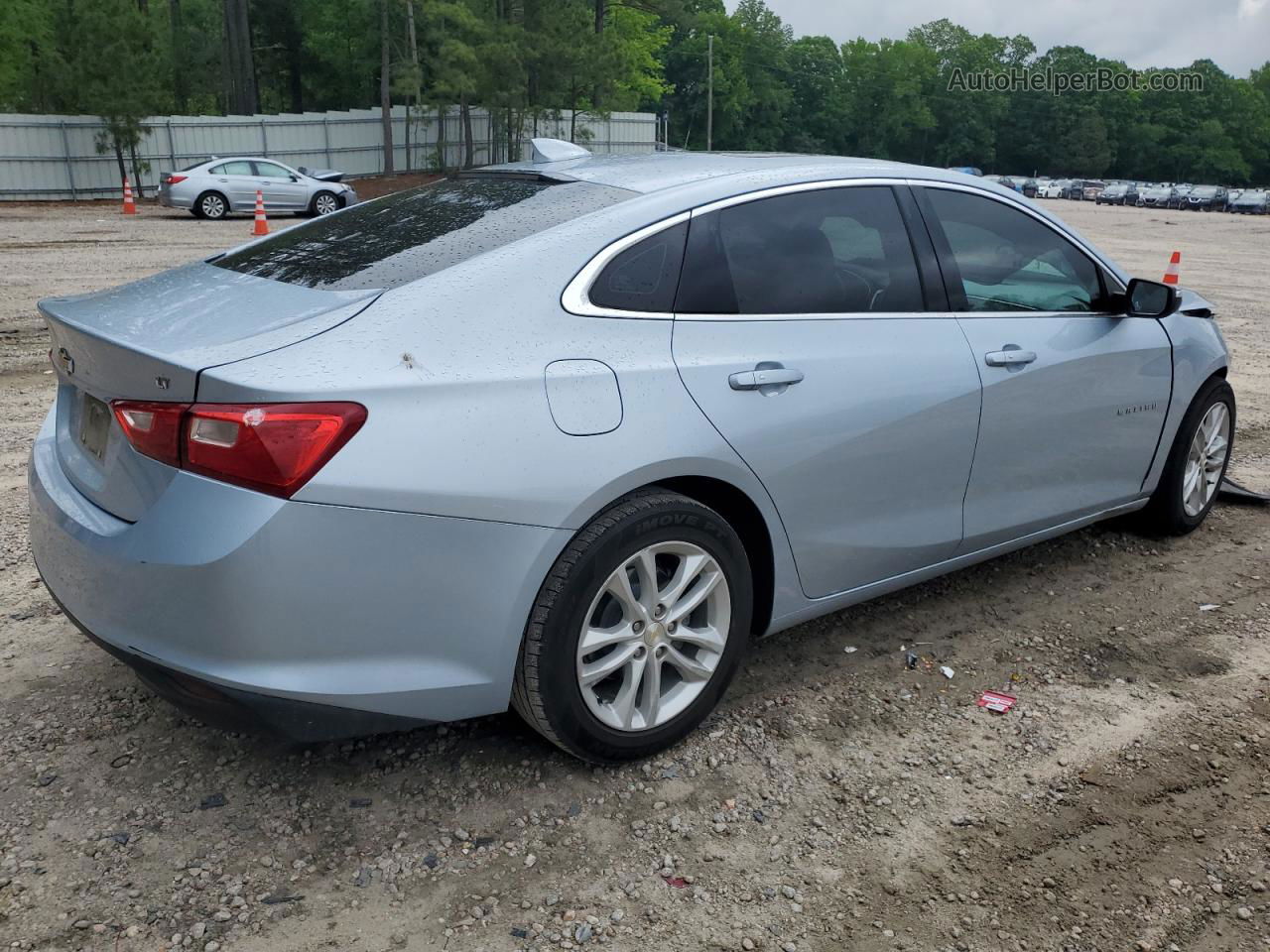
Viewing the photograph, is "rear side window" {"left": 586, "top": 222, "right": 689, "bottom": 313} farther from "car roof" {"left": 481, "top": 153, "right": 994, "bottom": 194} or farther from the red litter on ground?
the red litter on ground

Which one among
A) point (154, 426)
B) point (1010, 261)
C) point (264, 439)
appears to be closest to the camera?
point (264, 439)

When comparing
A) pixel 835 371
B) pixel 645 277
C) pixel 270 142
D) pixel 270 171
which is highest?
pixel 645 277

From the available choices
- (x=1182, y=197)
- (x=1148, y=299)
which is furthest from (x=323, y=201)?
(x=1182, y=197)

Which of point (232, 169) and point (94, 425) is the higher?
point (94, 425)

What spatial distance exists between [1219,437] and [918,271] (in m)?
2.37

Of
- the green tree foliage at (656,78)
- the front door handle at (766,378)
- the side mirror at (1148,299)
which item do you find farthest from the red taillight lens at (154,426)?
the green tree foliage at (656,78)

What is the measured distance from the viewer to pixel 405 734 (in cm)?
324

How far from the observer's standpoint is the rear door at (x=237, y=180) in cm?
2334

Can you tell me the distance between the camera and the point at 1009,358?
150 inches

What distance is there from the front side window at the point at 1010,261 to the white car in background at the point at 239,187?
2179 cm

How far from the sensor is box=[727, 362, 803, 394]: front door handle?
10.0 feet

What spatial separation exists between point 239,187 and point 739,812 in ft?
77.4

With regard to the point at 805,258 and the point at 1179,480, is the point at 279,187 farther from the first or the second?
the point at 805,258

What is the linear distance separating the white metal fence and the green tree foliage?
845 mm
